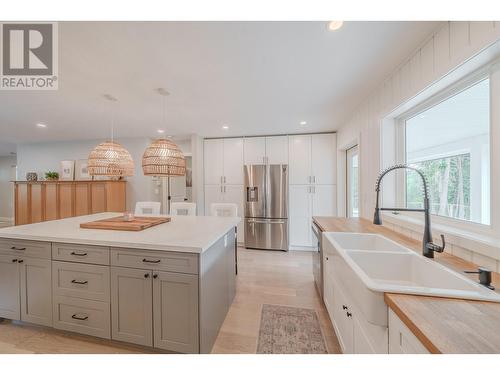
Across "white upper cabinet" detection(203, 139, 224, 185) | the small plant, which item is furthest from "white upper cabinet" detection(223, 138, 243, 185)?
the small plant

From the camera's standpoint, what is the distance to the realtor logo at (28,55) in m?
1.36

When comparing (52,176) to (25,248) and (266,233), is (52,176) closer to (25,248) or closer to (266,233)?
(25,248)

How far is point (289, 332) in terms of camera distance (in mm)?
1673

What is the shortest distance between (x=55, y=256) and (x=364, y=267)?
2.36 meters

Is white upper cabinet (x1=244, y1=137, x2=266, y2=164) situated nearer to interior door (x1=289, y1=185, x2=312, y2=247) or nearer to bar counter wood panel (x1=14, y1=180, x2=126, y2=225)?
interior door (x1=289, y1=185, x2=312, y2=247)

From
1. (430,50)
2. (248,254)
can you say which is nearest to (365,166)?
(430,50)

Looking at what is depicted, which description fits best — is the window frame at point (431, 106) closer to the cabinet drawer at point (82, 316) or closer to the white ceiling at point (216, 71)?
the white ceiling at point (216, 71)

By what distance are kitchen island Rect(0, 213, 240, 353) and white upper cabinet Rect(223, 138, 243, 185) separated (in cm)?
256

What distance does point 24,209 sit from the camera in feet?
14.6

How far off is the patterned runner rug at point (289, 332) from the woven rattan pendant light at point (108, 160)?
91.6 inches

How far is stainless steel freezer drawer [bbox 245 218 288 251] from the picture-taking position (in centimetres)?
383

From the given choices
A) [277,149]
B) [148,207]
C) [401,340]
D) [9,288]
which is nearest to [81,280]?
[9,288]

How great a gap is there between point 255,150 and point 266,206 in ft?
4.09
